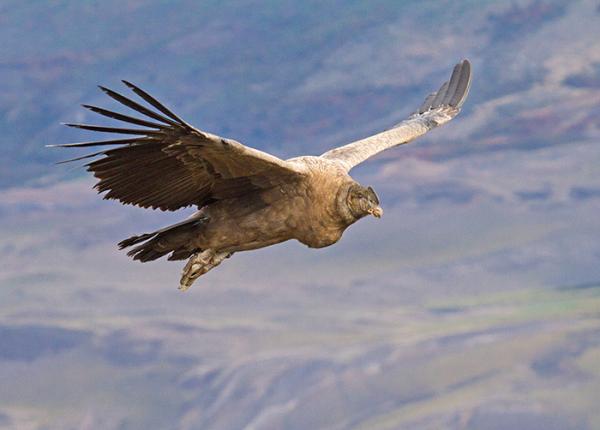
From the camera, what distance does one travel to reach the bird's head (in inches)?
456

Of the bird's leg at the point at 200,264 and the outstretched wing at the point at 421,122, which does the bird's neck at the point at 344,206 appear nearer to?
the outstretched wing at the point at 421,122

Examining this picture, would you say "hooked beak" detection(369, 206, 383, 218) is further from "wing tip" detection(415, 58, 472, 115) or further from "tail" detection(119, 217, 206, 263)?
"wing tip" detection(415, 58, 472, 115)

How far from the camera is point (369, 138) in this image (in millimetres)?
14469

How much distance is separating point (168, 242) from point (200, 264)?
0.45 metres

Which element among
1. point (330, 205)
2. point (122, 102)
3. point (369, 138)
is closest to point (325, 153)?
point (369, 138)

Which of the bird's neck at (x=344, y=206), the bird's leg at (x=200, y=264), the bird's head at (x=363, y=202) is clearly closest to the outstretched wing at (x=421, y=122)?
the bird's neck at (x=344, y=206)

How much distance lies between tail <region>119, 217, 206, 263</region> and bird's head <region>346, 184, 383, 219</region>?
1509 millimetres

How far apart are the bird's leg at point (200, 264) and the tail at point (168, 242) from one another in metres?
0.15

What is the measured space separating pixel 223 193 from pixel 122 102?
2181 millimetres

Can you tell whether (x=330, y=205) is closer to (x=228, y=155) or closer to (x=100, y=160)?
(x=228, y=155)

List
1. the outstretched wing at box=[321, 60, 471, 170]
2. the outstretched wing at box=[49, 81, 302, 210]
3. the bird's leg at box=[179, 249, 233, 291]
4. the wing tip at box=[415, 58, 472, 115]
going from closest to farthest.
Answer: the outstretched wing at box=[49, 81, 302, 210] → the bird's leg at box=[179, 249, 233, 291] → the outstretched wing at box=[321, 60, 471, 170] → the wing tip at box=[415, 58, 472, 115]

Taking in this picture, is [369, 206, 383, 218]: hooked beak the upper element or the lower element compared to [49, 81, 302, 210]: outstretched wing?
lower

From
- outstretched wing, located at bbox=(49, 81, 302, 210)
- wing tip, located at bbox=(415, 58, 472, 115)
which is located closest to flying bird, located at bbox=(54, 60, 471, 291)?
outstretched wing, located at bbox=(49, 81, 302, 210)

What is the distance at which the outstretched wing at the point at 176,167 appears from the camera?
10.8 m
